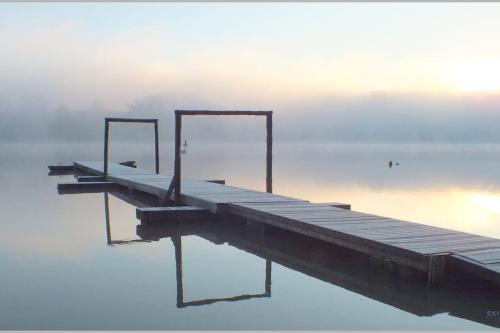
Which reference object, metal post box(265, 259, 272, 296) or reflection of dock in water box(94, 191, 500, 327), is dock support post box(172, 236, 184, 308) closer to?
reflection of dock in water box(94, 191, 500, 327)

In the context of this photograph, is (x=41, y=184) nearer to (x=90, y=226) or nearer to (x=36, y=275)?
(x=90, y=226)

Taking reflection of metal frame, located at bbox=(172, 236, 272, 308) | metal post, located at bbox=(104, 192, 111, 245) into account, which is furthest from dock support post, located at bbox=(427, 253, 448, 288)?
metal post, located at bbox=(104, 192, 111, 245)

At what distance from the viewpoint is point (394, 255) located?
330 inches

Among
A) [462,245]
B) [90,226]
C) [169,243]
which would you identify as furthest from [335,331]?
[90,226]

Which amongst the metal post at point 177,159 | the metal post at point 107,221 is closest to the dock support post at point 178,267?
the metal post at point 107,221

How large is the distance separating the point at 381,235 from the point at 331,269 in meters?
1.02

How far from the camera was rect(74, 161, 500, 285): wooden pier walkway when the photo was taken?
7.88 m

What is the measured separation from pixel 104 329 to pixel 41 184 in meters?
23.1

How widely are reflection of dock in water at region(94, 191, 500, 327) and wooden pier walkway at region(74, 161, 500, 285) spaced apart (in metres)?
0.34

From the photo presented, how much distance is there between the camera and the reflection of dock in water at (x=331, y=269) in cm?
749

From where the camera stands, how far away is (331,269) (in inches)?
380

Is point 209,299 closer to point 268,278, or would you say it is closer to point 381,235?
point 268,278

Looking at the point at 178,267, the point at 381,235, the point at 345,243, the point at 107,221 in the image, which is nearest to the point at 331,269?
the point at 345,243

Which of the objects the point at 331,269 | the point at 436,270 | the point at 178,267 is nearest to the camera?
the point at 436,270
